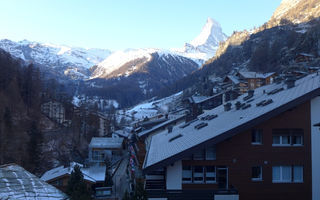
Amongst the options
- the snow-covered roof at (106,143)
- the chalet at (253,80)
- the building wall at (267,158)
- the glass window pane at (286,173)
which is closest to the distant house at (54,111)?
the snow-covered roof at (106,143)

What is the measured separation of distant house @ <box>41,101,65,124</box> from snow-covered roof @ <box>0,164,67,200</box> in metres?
49.6

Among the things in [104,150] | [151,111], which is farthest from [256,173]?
[151,111]

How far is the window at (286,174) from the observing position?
12844mm

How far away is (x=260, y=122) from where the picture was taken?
1265cm

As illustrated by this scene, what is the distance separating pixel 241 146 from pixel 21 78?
6358 centimetres

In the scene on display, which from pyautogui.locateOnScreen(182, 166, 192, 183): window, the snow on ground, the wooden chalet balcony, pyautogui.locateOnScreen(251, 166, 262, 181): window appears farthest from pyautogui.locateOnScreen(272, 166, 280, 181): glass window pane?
the snow on ground

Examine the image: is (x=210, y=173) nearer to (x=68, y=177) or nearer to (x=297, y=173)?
(x=297, y=173)

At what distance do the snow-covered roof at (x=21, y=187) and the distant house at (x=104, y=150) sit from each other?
2623 cm

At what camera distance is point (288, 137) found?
517 inches

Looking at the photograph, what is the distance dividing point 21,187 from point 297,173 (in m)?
14.0

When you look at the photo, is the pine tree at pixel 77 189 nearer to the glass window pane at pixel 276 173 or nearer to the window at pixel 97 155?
the glass window pane at pixel 276 173

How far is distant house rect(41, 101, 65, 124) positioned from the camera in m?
66.4

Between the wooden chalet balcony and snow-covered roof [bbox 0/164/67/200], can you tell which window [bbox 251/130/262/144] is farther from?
snow-covered roof [bbox 0/164/67/200]

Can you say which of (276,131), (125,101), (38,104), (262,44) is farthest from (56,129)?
(125,101)
